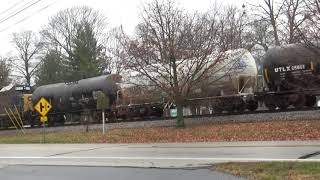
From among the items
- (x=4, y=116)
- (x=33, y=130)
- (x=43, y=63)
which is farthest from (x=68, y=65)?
(x=33, y=130)

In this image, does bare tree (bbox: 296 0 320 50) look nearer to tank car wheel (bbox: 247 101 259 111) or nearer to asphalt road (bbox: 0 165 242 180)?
tank car wheel (bbox: 247 101 259 111)

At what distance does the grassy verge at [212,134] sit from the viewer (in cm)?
2269

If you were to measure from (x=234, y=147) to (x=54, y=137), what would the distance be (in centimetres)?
1637

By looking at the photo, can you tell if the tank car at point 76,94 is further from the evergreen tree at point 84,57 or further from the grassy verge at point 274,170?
the evergreen tree at point 84,57

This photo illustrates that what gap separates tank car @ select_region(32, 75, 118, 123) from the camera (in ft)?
129

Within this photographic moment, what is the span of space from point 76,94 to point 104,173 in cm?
2886

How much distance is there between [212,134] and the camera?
25531 millimetres

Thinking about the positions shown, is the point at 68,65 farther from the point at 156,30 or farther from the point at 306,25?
the point at 306,25

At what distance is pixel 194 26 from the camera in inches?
1254

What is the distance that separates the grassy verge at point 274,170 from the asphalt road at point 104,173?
14.7 inches

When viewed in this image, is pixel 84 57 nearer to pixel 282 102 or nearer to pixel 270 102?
pixel 270 102

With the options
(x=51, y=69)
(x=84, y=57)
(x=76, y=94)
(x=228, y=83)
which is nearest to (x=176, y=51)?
(x=228, y=83)

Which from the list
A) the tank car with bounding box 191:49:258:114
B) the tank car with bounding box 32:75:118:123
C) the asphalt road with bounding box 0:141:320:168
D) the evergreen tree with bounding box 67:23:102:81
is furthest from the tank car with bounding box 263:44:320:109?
the evergreen tree with bounding box 67:23:102:81

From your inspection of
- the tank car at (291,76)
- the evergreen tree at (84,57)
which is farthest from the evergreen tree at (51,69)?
the tank car at (291,76)
